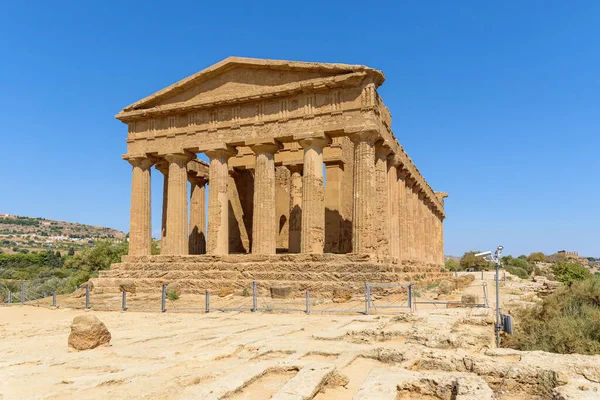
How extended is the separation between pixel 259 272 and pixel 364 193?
17.8ft

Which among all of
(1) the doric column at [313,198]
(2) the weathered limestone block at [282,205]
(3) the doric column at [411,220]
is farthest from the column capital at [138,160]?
(3) the doric column at [411,220]

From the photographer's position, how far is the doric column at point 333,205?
2633cm

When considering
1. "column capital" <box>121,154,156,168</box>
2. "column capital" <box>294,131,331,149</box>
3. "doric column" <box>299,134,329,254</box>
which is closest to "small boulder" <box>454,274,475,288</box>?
"doric column" <box>299,134,329,254</box>

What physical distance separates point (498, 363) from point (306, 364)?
2329 mm

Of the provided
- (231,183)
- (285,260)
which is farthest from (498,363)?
(231,183)

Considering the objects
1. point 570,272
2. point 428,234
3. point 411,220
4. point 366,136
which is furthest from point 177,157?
point 570,272

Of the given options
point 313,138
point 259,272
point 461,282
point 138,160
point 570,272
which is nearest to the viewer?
point 259,272

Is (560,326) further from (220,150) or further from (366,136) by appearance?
(220,150)

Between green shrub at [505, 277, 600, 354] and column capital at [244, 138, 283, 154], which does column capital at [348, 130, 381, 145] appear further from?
green shrub at [505, 277, 600, 354]

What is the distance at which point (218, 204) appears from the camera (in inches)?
921

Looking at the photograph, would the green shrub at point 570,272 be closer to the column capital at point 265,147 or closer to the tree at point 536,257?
the column capital at point 265,147

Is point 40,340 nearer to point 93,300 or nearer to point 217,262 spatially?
point 93,300

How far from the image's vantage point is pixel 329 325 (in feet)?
36.7

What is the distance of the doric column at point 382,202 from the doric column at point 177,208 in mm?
9578
